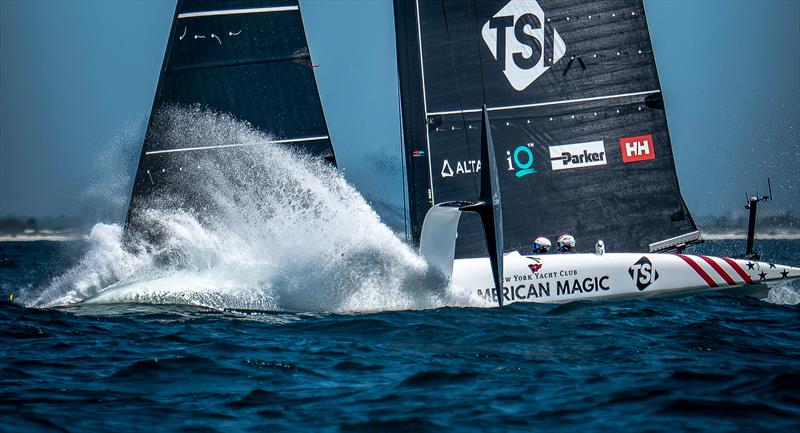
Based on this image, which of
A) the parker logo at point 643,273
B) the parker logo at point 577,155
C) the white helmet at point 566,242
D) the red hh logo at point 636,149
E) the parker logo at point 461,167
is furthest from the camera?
A: the red hh logo at point 636,149

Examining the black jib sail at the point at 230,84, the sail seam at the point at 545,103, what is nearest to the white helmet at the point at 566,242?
the sail seam at the point at 545,103

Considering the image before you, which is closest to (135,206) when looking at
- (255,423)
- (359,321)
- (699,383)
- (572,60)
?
(359,321)

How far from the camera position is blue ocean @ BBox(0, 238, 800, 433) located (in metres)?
7.19

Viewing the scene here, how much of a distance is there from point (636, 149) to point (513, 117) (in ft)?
6.48

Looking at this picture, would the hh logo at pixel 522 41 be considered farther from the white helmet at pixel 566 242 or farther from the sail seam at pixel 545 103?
the white helmet at pixel 566 242

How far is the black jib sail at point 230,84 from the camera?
47.2ft

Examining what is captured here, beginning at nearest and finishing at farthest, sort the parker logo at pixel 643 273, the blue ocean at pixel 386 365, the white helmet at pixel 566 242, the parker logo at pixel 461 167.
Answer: the blue ocean at pixel 386 365 < the parker logo at pixel 643 273 < the white helmet at pixel 566 242 < the parker logo at pixel 461 167

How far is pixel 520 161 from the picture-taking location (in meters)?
15.2

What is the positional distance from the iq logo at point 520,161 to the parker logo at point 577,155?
372mm

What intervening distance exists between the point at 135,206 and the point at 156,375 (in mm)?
6094

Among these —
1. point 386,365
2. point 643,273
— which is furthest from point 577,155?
point 386,365

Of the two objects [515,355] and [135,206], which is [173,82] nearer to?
[135,206]

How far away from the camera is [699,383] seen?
8.12m

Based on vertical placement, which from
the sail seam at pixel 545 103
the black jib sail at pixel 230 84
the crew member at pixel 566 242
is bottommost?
the crew member at pixel 566 242
